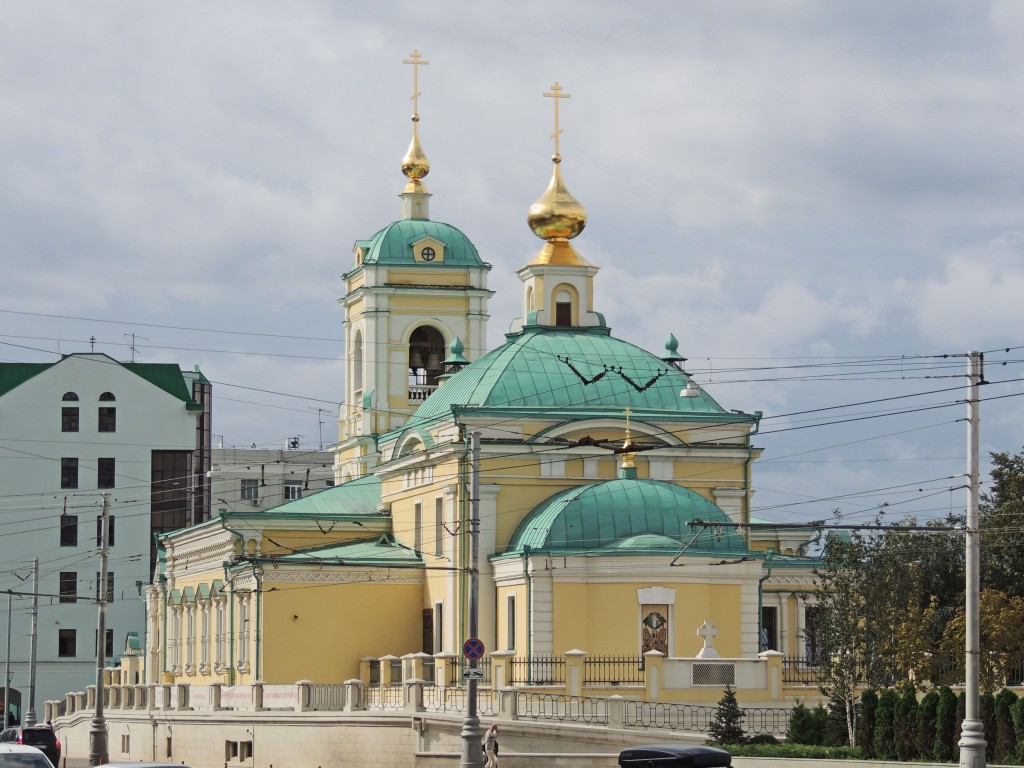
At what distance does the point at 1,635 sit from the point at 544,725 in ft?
156

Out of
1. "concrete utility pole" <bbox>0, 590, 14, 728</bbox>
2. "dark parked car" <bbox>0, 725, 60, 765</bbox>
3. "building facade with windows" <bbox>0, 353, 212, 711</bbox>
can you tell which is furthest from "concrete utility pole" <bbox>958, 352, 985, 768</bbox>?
"building facade with windows" <bbox>0, 353, 212, 711</bbox>

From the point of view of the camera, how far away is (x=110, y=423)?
9000cm

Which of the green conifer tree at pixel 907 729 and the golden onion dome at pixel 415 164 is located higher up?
the golden onion dome at pixel 415 164

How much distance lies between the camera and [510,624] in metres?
53.3

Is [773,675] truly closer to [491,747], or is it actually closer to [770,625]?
[491,747]

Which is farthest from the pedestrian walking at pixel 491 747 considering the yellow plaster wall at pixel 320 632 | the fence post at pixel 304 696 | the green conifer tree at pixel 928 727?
the yellow plaster wall at pixel 320 632

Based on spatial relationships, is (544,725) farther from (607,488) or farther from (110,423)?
(110,423)

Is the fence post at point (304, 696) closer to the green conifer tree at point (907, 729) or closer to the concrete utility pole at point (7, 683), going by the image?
the green conifer tree at point (907, 729)

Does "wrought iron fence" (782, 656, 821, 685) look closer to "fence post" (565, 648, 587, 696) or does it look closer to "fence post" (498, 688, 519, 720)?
"fence post" (565, 648, 587, 696)

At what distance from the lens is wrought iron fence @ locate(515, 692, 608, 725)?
4472 centimetres

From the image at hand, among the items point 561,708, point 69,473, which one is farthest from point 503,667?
point 69,473

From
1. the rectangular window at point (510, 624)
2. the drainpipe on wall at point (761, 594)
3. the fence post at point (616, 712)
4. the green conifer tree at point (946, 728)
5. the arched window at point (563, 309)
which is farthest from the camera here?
the arched window at point (563, 309)

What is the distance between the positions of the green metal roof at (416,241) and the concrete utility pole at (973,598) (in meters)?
37.5

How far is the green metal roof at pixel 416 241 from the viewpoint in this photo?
7138cm
